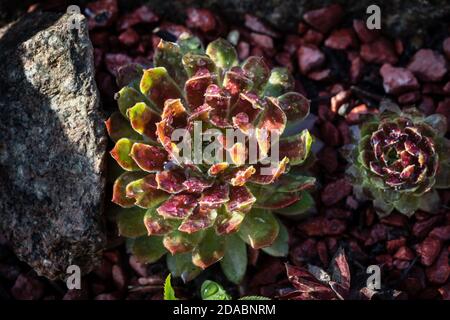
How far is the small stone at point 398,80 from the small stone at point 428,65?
0.04 meters

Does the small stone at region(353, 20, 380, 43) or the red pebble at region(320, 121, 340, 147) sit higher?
the small stone at region(353, 20, 380, 43)

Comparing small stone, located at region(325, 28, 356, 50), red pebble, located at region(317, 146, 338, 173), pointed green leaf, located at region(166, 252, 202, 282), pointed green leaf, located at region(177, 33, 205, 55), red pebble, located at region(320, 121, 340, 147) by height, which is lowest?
pointed green leaf, located at region(166, 252, 202, 282)

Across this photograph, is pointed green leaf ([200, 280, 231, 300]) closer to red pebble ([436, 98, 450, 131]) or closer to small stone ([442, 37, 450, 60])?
red pebble ([436, 98, 450, 131])

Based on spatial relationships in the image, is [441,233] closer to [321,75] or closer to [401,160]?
[401,160]

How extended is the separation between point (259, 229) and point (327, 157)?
1.53ft

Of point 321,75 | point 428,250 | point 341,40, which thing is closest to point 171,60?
point 321,75

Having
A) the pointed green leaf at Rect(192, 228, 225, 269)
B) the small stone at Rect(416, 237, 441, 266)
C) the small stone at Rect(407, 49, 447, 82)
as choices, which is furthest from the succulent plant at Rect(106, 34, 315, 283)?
the small stone at Rect(407, 49, 447, 82)

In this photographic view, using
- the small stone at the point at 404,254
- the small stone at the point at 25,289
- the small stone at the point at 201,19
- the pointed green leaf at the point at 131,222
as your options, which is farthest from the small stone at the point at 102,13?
the small stone at the point at 404,254

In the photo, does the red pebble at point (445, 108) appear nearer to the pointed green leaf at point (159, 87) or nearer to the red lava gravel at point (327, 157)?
the red lava gravel at point (327, 157)

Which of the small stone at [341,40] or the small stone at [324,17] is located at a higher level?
the small stone at [324,17]

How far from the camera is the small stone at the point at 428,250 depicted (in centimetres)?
250

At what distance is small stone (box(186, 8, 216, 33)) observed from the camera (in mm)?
2787

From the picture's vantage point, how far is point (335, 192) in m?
2.63

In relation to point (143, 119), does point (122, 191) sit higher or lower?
lower
